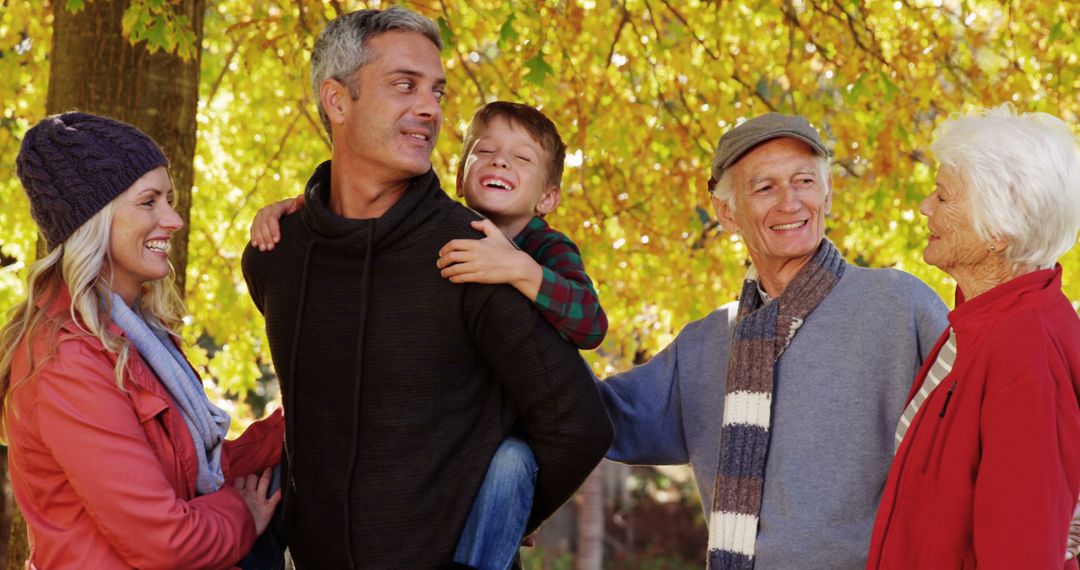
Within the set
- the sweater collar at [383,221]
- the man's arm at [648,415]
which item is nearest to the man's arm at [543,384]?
the sweater collar at [383,221]

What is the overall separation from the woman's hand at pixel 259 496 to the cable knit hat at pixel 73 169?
761 millimetres

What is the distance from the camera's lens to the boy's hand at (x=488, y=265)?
2.83 meters

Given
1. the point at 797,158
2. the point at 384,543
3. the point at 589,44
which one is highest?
the point at 589,44

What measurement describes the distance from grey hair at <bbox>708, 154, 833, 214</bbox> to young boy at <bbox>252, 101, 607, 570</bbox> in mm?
500

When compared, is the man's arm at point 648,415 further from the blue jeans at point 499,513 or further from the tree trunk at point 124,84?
the tree trunk at point 124,84

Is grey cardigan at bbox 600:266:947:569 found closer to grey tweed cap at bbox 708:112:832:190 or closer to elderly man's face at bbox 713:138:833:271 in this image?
elderly man's face at bbox 713:138:833:271

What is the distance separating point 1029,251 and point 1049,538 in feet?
2.06

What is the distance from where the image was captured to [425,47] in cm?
312

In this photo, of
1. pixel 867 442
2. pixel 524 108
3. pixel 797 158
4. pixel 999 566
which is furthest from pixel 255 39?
pixel 999 566

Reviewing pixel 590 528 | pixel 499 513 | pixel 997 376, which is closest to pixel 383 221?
pixel 499 513

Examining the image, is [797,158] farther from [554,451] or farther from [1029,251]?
[554,451]

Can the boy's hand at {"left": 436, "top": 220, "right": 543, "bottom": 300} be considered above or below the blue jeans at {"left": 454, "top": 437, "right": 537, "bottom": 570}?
above

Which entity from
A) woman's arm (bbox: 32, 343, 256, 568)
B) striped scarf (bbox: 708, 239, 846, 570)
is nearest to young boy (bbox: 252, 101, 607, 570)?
striped scarf (bbox: 708, 239, 846, 570)

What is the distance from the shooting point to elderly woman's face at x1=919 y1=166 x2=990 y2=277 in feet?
9.07
